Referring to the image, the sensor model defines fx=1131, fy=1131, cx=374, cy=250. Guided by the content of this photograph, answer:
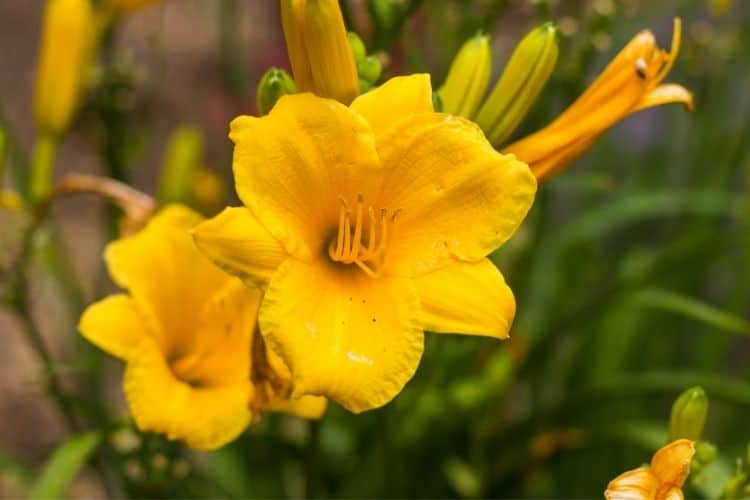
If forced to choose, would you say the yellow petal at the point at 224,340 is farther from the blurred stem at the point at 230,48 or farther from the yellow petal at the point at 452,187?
the blurred stem at the point at 230,48

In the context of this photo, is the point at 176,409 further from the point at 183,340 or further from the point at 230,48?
the point at 230,48

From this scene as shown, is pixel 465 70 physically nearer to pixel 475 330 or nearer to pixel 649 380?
pixel 475 330

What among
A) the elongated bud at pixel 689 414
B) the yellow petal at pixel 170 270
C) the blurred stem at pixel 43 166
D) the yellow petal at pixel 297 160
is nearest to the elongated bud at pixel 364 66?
the yellow petal at pixel 297 160

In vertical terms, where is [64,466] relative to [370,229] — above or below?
below

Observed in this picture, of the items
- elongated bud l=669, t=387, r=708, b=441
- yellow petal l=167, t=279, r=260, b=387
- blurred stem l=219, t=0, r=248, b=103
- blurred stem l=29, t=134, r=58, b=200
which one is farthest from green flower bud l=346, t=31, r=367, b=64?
blurred stem l=219, t=0, r=248, b=103

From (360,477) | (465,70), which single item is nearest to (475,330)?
(465,70)

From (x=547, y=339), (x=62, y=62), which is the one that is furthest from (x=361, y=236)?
(x=547, y=339)
